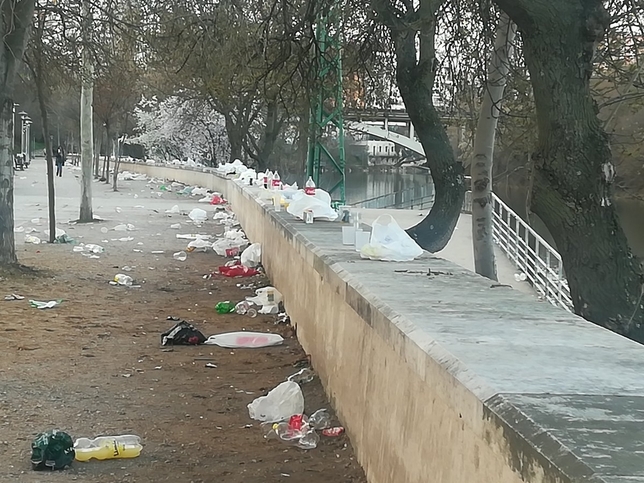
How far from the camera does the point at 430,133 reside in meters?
12.7

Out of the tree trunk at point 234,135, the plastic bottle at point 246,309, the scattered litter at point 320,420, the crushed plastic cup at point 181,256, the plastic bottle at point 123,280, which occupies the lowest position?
the crushed plastic cup at point 181,256

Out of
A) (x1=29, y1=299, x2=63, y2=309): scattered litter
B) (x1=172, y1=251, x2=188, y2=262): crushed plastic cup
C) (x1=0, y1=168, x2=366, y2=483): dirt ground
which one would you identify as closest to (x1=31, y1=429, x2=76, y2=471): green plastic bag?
(x1=0, y1=168, x2=366, y2=483): dirt ground

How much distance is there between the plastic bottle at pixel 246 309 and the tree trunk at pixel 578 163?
458cm

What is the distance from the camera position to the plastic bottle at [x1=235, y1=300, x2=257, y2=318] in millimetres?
10617

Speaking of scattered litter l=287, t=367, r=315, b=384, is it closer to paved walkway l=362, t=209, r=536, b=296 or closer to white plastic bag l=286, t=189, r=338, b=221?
white plastic bag l=286, t=189, r=338, b=221

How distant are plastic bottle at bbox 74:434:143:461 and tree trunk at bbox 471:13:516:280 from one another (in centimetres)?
705

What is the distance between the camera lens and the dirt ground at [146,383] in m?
5.38

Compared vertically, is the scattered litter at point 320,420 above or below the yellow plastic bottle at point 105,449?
above

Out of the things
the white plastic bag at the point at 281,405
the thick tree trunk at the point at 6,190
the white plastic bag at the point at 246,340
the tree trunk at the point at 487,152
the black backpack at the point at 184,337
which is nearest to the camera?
the white plastic bag at the point at 281,405

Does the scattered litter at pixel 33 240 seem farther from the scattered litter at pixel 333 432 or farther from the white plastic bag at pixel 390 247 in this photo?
the scattered litter at pixel 333 432

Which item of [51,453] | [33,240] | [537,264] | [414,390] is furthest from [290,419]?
[537,264]

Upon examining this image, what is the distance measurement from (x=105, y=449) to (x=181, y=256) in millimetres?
11262

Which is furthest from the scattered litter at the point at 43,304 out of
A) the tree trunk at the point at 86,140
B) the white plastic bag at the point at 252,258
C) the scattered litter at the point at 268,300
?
the tree trunk at the point at 86,140

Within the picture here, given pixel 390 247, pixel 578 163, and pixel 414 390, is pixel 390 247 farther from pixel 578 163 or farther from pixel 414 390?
pixel 414 390
